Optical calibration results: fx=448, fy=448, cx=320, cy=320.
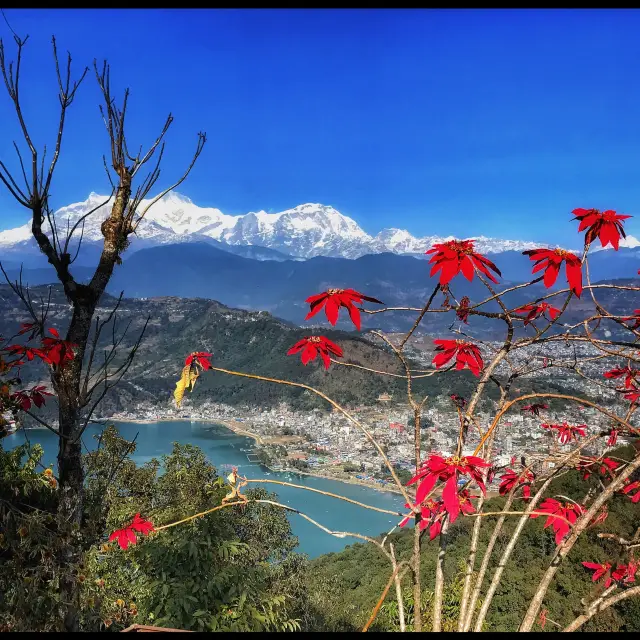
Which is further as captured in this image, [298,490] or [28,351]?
[298,490]

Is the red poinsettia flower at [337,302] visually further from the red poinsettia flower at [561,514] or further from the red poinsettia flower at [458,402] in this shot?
the red poinsettia flower at [561,514]

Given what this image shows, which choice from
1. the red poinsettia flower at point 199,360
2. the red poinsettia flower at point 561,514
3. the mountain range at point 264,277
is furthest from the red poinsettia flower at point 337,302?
the mountain range at point 264,277

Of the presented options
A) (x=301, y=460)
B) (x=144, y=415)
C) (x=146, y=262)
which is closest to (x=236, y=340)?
(x=144, y=415)

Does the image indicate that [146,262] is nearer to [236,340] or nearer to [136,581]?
[236,340]

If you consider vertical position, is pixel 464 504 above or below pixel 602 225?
below

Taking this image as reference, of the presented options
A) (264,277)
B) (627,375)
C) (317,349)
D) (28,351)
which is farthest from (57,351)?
(264,277)

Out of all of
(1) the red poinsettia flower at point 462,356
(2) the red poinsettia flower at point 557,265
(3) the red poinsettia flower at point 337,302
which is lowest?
(1) the red poinsettia flower at point 462,356

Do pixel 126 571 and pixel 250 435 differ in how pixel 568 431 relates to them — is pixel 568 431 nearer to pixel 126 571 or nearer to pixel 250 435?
pixel 126 571
